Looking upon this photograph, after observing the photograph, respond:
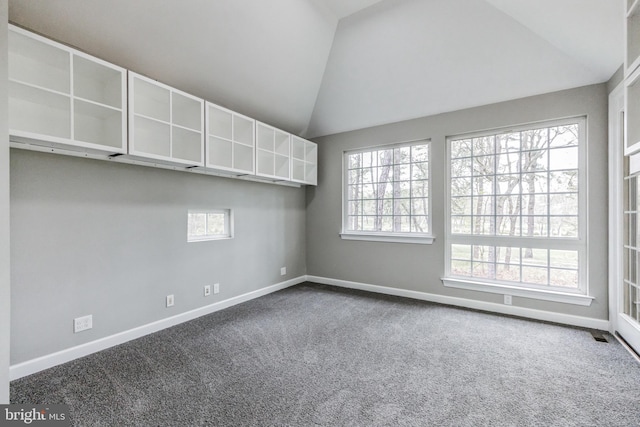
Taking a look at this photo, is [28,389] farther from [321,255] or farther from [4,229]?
[321,255]

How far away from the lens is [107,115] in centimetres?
236

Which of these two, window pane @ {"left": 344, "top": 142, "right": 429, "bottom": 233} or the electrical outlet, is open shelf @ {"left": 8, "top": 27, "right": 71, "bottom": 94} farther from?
window pane @ {"left": 344, "top": 142, "right": 429, "bottom": 233}

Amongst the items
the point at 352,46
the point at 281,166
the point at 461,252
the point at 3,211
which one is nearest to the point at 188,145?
the point at 281,166

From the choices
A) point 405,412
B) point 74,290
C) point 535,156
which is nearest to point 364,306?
point 405,412

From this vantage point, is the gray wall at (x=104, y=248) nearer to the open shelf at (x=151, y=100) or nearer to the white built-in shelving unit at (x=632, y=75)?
the open shelf at (x=151, y=100)

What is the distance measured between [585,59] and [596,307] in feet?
8.26

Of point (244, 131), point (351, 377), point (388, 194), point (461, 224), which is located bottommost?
point (351, 377)

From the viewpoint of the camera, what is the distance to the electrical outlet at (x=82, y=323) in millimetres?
2330

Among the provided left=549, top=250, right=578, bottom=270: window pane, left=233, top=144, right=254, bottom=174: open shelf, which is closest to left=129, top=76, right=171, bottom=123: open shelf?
left=233, top=144, right=254, bottom=174: open shelf

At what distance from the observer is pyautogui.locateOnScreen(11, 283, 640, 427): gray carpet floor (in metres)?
1.66

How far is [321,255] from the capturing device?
15.9 feet

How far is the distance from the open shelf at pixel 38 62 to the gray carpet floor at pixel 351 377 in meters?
2.16

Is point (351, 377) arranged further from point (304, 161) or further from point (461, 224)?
point (304, 161)

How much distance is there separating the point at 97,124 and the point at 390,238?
3.64 m
